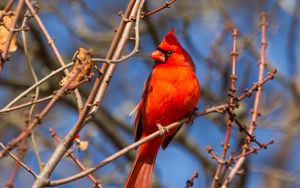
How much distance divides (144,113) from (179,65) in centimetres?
34

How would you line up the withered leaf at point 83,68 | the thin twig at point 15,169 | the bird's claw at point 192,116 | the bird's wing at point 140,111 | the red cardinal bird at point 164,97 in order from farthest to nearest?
the bird's wing at point 140,111, the red cardinal bird at point 164,97, the bird's claw at point 192,116, the withered leaf at point 83,68, the thin twig at point 15,169

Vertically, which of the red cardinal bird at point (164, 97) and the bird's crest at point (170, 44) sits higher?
the bird's crest at point (170, 44)

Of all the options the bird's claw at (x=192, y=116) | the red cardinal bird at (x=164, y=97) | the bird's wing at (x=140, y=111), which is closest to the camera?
the bird's claw at (x=192, y=116)

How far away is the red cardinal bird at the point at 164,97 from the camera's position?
3.64 metres

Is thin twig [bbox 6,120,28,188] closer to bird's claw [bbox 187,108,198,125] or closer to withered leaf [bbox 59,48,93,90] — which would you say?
withered leaf [bbox 59,48,93,90]

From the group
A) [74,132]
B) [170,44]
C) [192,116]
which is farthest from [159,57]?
[74,132]

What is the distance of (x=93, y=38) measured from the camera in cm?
584

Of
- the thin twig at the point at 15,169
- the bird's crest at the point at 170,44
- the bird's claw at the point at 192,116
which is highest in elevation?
the bird's crest at the point at 170,44

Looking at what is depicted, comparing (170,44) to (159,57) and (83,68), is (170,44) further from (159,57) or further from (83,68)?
(83,68)

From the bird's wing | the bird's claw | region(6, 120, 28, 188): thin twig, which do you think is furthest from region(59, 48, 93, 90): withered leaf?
the bird's wing

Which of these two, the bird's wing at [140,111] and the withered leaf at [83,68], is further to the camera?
the bird's wing at [140,111]

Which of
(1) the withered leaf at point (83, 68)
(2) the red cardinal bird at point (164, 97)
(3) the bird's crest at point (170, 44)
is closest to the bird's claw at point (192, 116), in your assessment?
(2) the red cardinal bird at point (164, 97)

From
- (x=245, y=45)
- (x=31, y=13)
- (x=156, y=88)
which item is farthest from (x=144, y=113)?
(x=245, y=45)

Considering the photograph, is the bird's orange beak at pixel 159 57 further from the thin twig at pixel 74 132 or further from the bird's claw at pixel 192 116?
the thin twig at pixel 74 132
